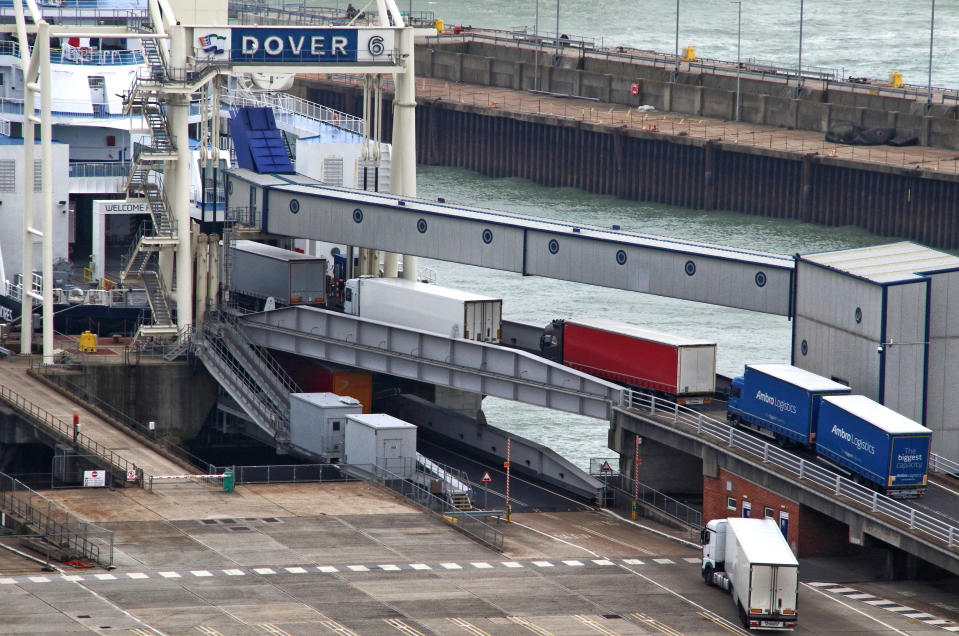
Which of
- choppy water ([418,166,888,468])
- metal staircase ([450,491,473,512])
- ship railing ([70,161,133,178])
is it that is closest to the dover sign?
ship railing ([70,161,133,178])

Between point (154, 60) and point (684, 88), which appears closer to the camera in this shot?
point (154, 60)

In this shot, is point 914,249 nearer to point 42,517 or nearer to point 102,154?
point 42,517

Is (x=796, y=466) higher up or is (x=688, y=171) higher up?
(x=688, y=171)

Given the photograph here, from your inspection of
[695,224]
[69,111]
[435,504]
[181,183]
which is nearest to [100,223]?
[69,111]

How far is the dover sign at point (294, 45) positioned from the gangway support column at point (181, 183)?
2.54ft

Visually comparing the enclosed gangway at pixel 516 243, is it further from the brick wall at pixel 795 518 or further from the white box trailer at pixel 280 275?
the brick wall at pixel 795 518

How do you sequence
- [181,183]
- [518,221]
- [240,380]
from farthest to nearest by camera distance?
[181,183] → [240,380] → [518,221]

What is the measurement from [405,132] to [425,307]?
29.2ft

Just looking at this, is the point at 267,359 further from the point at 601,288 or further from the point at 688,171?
the point at 688,171

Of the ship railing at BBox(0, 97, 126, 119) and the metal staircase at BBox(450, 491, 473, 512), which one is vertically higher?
the ship railing at BBox(0, 97, 126, 119)

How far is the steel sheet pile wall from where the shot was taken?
121 m

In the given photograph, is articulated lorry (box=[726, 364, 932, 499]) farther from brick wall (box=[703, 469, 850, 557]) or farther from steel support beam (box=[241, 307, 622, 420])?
steel support beam (box=[241, 307, 622, 420])

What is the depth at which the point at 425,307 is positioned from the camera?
69312mm

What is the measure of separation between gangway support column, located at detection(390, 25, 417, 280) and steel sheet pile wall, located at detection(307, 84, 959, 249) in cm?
5325
